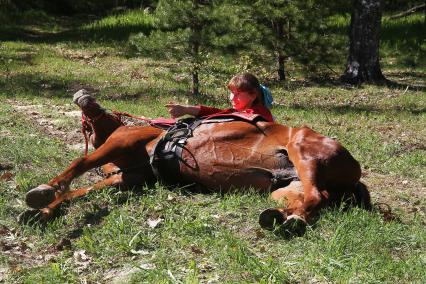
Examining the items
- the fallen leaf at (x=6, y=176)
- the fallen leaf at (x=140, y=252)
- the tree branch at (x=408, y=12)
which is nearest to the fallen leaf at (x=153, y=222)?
the fallen leaf at (x=140, y=252)

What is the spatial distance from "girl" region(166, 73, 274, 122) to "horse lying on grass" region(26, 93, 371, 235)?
0.17m

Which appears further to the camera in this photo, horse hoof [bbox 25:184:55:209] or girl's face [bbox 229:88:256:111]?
girl's face [bbox 229:88:256:111]

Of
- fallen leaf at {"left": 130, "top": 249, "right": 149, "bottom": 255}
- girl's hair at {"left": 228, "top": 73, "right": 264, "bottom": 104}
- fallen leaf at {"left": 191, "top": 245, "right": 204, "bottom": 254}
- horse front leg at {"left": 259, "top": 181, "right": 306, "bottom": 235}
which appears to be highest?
girl's hair at {"left": 228, "top": 73, "right": 264, "bottom": 104}

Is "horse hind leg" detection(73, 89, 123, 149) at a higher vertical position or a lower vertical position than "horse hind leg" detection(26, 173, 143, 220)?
higher

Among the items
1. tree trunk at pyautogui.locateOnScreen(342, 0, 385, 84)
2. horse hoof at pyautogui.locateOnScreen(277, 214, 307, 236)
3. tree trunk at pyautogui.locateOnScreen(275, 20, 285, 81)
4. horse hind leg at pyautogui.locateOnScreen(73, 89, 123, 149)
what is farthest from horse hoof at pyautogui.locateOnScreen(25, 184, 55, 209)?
tree trunk at pyautogui.locateOnScreen(342, 0, 385, 84)

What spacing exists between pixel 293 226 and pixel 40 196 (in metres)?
1.77

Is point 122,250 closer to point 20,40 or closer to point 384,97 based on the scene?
point 384,97

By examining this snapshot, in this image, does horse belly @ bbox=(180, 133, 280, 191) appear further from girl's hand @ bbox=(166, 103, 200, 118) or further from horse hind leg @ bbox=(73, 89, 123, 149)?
horse hind leg @ bbox=(73, 89, 123, 149)

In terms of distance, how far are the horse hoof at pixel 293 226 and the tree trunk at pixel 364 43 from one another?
10271 millimetres

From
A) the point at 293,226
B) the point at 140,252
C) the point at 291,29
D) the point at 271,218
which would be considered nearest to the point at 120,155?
the point at 140,252

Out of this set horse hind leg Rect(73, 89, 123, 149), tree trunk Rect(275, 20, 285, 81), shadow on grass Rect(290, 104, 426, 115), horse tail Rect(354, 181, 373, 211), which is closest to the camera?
horse tail Rect(354, 181, 373, 211)

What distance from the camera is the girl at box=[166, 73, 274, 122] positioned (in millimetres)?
5636

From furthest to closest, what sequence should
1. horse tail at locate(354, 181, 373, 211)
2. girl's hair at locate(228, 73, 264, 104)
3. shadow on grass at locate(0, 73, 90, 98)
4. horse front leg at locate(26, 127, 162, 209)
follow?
shadow on grass at locate(0, 73, 90, 98)
girl's hair at locate(228, 73, 264, 104)
horse front leg at locate(26, 127, 162, 209)
horse tail at locate(354, 181, 373, 211)

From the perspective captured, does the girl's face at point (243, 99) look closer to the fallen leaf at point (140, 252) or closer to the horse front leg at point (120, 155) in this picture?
the horse front leg at point (120, 155)
